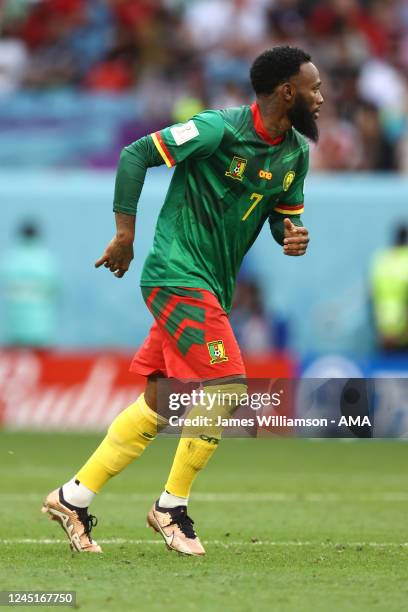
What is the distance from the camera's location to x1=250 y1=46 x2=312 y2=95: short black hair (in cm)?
686

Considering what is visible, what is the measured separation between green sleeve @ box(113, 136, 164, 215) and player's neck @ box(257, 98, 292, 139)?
0.58m

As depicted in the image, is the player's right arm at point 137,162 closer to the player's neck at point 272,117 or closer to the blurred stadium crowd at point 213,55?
the player's neck at point 272,117

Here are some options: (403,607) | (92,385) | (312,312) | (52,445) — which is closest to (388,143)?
(312,312)

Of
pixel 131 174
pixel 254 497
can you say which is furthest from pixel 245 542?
pixel 254 497

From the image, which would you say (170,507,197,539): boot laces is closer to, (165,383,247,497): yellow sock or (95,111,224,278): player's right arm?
(165,383,247,497): yellow sock

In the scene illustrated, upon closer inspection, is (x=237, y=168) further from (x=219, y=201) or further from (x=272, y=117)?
(x=272, y=117)

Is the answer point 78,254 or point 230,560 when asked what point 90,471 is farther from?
point 78,254

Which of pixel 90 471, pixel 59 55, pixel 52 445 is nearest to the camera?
pixel 90 471

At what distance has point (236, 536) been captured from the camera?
25.6 feet

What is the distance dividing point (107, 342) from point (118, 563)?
10.4 metres

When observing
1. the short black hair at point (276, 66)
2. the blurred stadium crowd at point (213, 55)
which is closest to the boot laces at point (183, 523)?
the short black hair at point (276, 66)

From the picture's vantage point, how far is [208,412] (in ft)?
22.1

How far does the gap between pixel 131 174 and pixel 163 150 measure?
0.19m

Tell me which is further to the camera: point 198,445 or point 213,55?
point 213,55
